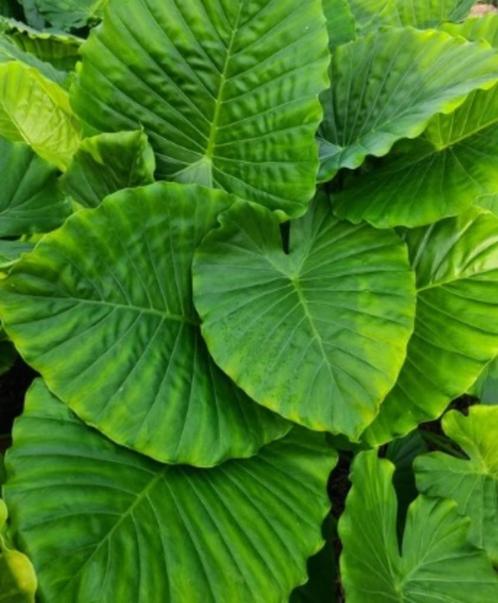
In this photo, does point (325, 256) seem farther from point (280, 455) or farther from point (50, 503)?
point (50, 503)

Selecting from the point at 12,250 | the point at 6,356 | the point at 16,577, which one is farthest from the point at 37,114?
the point at 16,577

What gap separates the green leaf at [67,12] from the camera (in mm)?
1959

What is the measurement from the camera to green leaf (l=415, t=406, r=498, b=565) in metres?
1.12

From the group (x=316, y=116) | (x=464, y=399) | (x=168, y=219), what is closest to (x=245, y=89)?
Answer: (x=316, y=116)

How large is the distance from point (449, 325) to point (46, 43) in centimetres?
117

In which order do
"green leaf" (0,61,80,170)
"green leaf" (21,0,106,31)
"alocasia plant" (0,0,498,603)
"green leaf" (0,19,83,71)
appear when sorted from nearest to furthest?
"alocasia plant" (0,0,498,603) < "green leaf" (0,61,80,170) < "green leaf" (0,19,83,71) < "green leaf" (21,0,106,31)

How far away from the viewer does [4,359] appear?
4.08 ft

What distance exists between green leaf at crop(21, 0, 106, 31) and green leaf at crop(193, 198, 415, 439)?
1.18 metres

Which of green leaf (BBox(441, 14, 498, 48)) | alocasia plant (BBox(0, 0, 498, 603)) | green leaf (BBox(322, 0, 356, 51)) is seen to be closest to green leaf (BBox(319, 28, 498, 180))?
alocasia plant (BBox(0, 0, 498, 603))

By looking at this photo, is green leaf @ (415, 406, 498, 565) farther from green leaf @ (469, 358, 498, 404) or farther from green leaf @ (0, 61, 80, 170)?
green leaf @ (0, 61, 80, 170)

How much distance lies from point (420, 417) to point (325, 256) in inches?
11.6

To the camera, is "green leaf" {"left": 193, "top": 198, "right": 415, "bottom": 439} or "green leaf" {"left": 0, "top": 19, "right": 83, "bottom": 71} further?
"green leaf" {"left": 0, "top": 19, "right": 83, "bottom": 71}

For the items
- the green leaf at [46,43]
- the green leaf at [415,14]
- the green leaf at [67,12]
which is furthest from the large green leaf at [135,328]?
the green leaf at [67,12]

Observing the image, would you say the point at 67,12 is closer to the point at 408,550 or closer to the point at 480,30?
the point at 480,30
